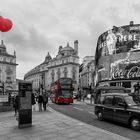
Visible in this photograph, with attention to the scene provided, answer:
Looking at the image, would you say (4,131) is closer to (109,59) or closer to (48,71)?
(109,59)

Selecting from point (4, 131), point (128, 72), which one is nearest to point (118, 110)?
point (4, 131)

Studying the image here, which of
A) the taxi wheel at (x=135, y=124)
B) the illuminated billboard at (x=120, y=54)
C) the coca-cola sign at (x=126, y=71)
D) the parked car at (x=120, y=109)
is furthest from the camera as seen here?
the illuminated billboard at (x=120, y=54)

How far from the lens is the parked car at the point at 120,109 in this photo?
10555 mm

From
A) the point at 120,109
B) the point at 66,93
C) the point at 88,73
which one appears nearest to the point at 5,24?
the point at 120,109

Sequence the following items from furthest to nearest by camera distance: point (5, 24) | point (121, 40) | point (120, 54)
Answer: point (121, 40) < point (120, 54) < point (5, 24)

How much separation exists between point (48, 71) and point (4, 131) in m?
109

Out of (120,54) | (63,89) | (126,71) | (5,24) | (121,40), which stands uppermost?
(121,40)

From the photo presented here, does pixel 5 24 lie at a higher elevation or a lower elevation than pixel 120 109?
higher

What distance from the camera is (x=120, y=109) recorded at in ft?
37.6

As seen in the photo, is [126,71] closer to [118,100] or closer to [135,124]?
[118,100]

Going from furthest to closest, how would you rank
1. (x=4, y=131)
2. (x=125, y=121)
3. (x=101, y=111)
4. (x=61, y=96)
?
(x=61, y=96)
(x=101, y=111)
(x=125, y=121)
(x=4, y=131)

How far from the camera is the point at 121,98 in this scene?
38.4 ft

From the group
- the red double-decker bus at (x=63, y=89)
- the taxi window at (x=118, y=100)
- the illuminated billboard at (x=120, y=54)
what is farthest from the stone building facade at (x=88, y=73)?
the taxi window at (x=118, y=100)

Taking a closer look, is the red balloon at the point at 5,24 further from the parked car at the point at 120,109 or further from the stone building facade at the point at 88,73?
the stone building facade at the point at 88,73
